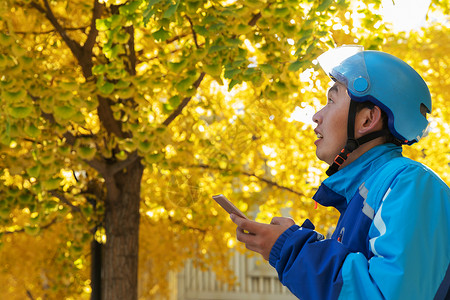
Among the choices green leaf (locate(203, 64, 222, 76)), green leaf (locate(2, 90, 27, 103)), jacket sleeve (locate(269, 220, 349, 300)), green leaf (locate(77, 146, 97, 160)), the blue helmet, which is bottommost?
jacket sleeve (locate(269, 220, 349, 300))

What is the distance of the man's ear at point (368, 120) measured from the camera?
147cm

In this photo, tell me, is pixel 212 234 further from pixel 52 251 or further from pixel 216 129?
pixel 52 251

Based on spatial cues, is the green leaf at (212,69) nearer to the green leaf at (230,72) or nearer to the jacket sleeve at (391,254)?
the green leaf at (230,72)

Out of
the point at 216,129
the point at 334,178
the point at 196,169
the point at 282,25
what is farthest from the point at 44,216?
the point at 334,178

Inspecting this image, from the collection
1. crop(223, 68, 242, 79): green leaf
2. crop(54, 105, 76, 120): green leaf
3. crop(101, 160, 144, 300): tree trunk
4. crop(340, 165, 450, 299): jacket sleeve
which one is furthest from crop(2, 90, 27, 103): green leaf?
crop(340, 165, 450, 299): jacket sleeve

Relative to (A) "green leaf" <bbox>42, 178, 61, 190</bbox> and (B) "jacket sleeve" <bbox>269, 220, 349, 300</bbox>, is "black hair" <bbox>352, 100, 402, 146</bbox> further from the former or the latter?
(A) "green leaf" <bbox>42, 178, 61, 190</bbox>

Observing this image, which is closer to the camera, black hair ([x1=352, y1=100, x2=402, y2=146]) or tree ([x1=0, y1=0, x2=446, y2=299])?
black hair ([x1=352, y1=100, x2=402, y2=146])

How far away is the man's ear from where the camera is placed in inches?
58.1

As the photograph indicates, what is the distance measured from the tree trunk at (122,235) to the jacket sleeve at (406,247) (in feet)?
10.9

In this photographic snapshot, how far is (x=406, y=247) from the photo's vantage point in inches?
46.1

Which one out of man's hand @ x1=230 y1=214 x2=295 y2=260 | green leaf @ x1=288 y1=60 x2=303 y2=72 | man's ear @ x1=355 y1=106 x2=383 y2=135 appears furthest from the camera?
green leaf @ x1=288 y1=60 x2=303 y2=72

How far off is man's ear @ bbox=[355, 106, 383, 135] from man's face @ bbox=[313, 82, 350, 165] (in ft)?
0.12

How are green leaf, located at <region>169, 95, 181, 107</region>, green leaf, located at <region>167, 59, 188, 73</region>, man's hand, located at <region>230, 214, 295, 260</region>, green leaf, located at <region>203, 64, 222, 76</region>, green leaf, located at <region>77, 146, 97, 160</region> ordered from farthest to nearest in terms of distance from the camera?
green leaf, located at <region>77, 146, 97, 160</region> → green leaf, located at <region>169, 95, 181, 107</region> → green leaf, located at <region>167, 59, 188, 73</region> → green leaf, located at <region>203, 64, 222, 76</region> → man's hand, located at <region>230, 214, 295, 260</region>

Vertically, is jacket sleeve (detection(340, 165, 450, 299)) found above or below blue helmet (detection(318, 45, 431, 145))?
below
